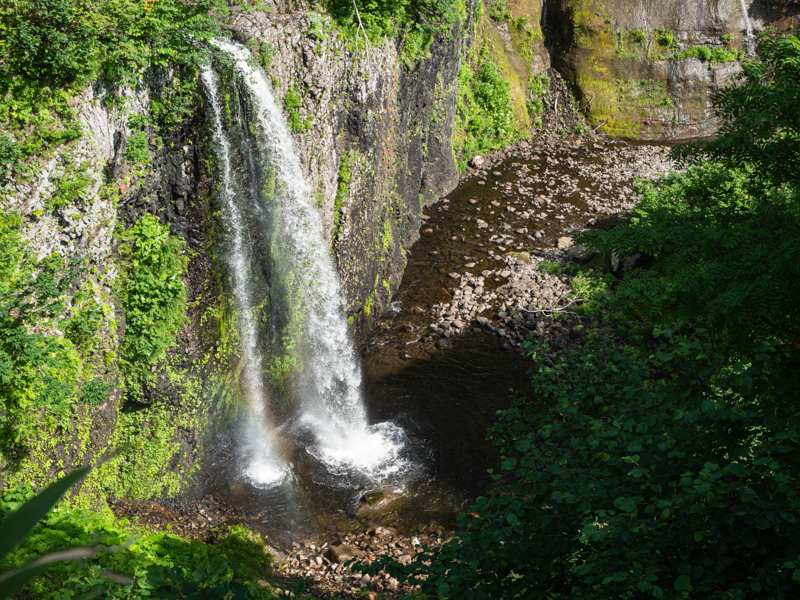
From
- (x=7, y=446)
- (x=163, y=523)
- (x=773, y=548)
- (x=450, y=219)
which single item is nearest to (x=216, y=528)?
(x=163, y=523)

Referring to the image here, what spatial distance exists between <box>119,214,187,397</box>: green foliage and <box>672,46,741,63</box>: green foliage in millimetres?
19367

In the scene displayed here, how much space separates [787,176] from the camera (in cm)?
597

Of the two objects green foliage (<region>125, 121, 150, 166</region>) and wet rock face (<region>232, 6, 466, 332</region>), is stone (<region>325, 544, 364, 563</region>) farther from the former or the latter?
green foliage (<region>125, 121, 150, 166</region>)

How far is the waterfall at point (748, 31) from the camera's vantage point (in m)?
22.7

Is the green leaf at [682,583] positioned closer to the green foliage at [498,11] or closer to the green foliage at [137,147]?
the green foliage at [137,147]

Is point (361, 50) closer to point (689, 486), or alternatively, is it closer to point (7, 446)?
point (7, 446)

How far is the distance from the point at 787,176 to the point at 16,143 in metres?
7.67

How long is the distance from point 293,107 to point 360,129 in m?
1.76

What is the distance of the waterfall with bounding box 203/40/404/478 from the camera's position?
9.95 m

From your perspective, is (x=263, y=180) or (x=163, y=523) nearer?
(x=163, y=523)

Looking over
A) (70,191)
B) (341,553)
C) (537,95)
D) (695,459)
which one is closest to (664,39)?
(537,95)

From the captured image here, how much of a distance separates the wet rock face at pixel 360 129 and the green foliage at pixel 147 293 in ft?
9.49

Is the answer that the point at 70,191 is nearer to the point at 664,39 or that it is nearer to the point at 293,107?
the point at 293,107

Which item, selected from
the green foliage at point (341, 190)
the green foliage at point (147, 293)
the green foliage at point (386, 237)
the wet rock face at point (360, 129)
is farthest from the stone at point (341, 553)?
the green foliage at point (386, 237)
